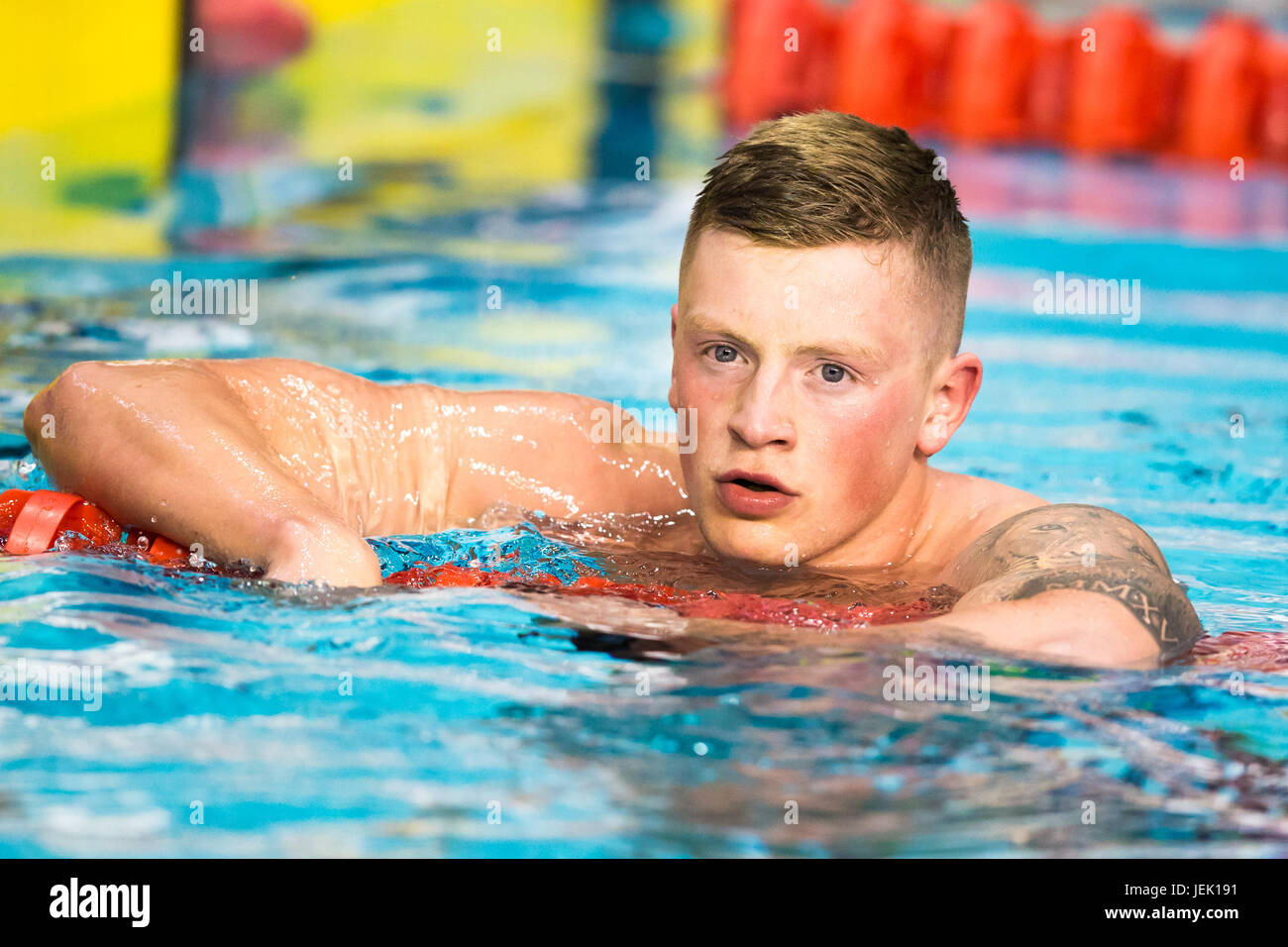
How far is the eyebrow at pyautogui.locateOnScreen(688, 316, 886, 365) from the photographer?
2770mm

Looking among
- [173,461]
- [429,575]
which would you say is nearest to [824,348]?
[429,575]

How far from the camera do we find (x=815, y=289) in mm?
2783

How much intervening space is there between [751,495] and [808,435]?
0.54 ft

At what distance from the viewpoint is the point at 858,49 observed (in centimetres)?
945

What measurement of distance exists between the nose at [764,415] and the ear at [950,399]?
0.41 meters

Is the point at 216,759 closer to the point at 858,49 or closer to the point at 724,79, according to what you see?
the point at 858,49

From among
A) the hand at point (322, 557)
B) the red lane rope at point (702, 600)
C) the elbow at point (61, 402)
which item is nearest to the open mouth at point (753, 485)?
the red lane rope at point (702, 600)

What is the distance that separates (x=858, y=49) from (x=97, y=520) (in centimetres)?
752

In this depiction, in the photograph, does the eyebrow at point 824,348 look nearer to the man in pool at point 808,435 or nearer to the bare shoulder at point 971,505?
the man in pool at point 808,435

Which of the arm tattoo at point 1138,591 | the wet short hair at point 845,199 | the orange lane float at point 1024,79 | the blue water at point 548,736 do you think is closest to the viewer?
the blue water at point 548,736

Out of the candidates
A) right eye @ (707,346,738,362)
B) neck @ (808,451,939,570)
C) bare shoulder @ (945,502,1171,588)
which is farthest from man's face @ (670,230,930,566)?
bare shoulder @ (945,502,1171,588)

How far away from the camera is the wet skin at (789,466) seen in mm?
2629
